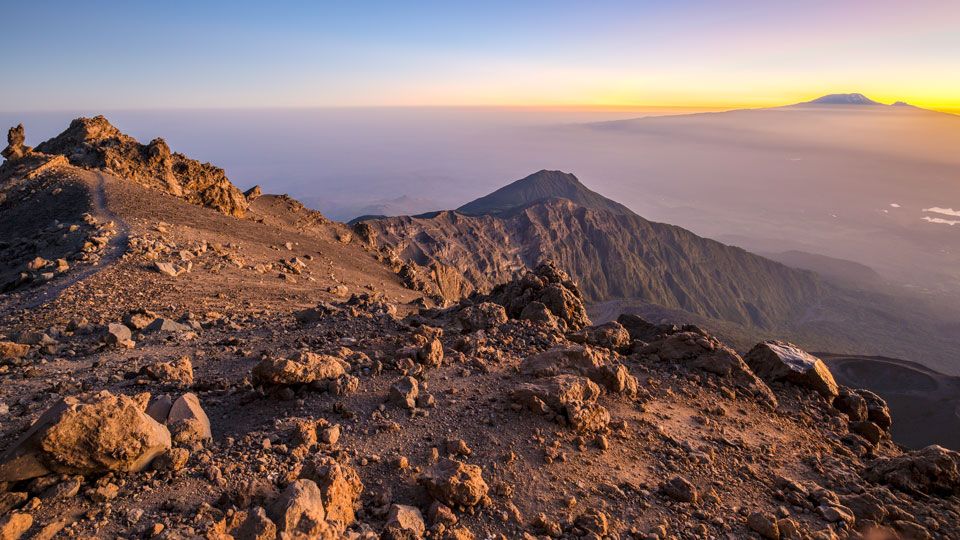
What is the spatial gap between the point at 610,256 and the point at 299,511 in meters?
130

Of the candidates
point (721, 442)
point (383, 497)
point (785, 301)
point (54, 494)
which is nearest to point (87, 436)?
point (54, 494)

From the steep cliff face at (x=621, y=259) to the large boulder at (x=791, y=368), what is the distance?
75033mm

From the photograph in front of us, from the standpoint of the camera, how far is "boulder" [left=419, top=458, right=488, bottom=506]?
4992 mm

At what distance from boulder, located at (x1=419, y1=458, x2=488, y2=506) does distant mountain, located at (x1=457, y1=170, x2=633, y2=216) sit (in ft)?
490

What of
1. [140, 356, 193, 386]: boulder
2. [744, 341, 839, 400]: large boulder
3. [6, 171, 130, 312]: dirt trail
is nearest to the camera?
[140, 356, 193, 386]: boulder

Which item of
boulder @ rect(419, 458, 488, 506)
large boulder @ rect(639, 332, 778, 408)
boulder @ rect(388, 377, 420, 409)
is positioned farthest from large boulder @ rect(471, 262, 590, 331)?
boulder @ rect(419, 458, 488, 506)

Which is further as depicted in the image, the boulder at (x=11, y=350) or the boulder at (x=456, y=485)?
the boulder at (x=11, y=350)

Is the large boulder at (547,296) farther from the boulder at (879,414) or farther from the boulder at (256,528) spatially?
the boulder at (256,528)

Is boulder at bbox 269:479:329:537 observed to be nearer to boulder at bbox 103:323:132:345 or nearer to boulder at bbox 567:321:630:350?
boulder at bbox 103:323:132:345

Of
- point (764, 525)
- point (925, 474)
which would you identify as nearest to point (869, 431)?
point (925, 474)

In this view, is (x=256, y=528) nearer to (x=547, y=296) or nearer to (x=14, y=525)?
(x=14, y=525)

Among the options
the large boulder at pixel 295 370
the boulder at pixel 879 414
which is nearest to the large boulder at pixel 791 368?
the boulder at pixel 879 414

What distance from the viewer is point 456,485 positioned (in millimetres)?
4984

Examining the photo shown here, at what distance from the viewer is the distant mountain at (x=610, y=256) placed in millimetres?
96562
